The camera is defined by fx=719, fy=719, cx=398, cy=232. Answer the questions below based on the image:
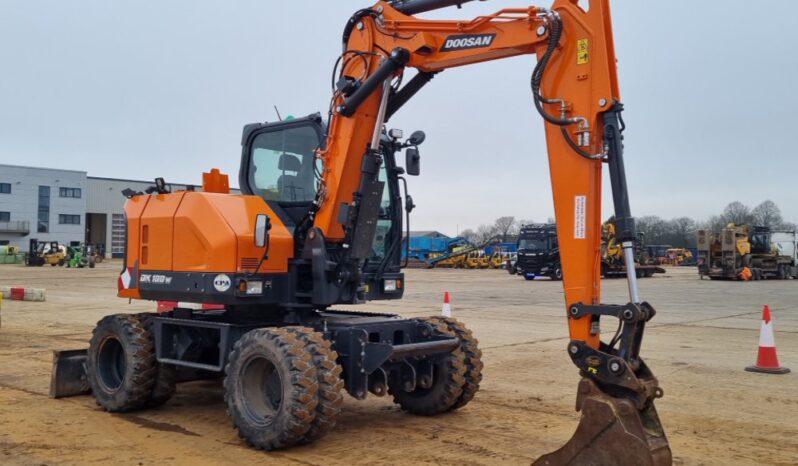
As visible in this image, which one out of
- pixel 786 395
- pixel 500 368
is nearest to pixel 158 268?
pixel 500 368

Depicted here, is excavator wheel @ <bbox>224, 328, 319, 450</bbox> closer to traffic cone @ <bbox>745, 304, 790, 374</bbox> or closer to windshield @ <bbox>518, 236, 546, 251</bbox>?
traffic cone @ <bbox>745, 304, 790, 374</bbox>

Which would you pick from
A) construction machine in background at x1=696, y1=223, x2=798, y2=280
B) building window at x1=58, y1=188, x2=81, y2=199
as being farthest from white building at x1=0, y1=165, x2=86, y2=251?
construction machine in background at x1=696, y1=223, x2=798, y2=280

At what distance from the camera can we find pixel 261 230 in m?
6.55

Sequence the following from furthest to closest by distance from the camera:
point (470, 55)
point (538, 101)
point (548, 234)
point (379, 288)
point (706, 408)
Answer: point (548, 234) < point (706, 408) < point (379, 288) < point (470, 55) < point (538, 101)

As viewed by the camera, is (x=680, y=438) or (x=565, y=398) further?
(x=565, y=398)

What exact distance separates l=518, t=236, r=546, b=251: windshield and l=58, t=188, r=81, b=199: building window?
6785 centimetres

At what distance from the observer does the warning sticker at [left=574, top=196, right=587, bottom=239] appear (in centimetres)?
515

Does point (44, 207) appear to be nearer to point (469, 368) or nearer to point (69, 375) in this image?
point (69, 375)

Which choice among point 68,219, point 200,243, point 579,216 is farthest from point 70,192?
point 579,216

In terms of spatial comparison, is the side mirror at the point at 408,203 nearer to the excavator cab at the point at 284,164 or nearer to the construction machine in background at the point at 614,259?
the excavator cab at the point at 284,164

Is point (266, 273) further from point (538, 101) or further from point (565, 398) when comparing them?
point (565, 398)

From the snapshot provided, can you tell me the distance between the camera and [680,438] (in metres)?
6.50

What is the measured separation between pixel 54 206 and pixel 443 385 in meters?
90.7

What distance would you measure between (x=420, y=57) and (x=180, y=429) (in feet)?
13.6
